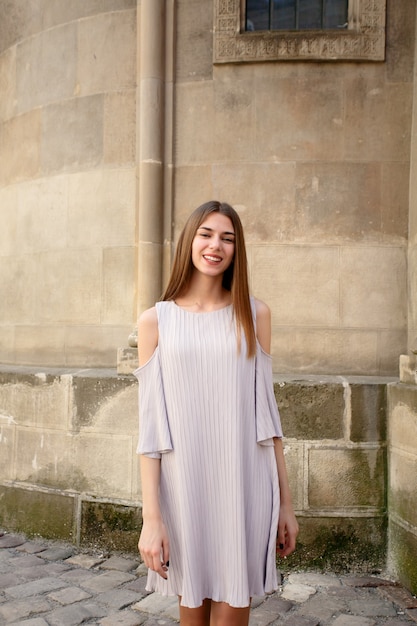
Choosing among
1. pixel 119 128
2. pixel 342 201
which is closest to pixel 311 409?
pixel 342 201

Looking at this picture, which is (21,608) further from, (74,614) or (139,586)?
(139,586)

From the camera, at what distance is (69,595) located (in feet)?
11.2

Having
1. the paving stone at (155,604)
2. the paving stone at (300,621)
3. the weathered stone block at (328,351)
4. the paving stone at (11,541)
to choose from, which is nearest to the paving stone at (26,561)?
the paving stone at (11,541)

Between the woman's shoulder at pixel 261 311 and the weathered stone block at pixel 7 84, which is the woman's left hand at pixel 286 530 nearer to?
the woman's shoulder at pixel 261 311

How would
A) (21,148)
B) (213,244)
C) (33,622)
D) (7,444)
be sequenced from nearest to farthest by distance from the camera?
(213,244) < (33,622) < (7,444) < (21,148)

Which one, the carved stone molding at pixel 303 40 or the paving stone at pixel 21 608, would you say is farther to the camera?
the carved stone molding at pixel 303 40

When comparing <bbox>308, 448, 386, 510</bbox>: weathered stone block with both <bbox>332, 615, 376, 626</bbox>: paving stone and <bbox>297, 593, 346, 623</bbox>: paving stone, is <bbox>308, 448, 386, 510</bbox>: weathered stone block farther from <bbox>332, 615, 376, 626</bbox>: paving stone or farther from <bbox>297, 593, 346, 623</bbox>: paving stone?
<bbox>332, 615, 376, 626</bbox>: paving stone

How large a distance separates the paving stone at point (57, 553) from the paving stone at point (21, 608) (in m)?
0.62

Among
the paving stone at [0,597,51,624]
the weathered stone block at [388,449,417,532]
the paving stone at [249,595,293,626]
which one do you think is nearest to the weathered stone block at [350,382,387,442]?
the weathered stone block at [388,449,417,532]

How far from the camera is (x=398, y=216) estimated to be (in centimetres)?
427

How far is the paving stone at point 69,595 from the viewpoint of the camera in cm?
335

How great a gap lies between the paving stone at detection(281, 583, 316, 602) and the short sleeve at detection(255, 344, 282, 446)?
1.74 m

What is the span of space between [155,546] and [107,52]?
3859 millimetres

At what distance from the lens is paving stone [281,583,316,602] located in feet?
11.2
